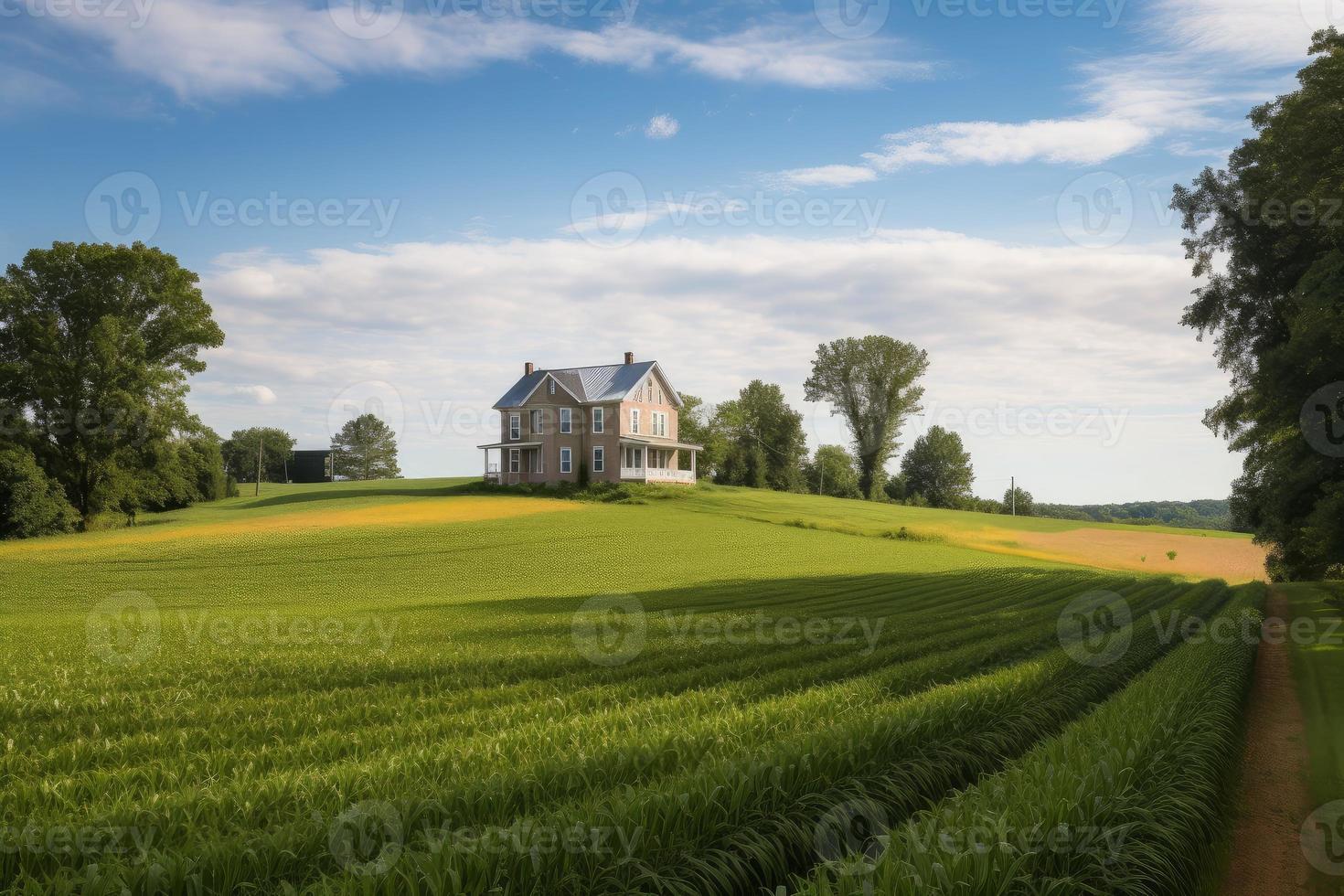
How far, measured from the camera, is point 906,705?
31.6 ft

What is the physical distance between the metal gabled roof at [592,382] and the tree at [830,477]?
128 feet

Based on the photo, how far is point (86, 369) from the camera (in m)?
47.2

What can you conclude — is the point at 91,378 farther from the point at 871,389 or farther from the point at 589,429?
the point at 871,389

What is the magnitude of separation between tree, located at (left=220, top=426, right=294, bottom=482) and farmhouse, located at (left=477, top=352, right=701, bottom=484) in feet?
213

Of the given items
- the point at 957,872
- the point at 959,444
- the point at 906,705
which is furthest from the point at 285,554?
the point at 959,444

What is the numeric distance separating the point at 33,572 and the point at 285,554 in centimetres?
873

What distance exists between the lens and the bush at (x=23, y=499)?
4369cm

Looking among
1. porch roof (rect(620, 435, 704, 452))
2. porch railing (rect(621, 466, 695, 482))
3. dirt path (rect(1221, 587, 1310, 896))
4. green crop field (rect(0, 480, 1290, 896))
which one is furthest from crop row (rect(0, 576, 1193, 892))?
porch roof (rect(620, 435, 704, 452))

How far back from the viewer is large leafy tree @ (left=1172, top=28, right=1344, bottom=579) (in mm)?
18094

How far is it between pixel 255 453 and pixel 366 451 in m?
18.7

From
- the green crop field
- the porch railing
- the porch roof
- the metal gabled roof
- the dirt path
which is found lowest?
the dirt path

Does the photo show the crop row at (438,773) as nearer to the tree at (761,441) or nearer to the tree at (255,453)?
the tree at (761,441)

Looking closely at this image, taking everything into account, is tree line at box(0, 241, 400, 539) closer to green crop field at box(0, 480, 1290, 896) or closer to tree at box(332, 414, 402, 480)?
green crop field at box(0, 480, 1290, 896)

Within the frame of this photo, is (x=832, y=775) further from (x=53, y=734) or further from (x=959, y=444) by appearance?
(x=959, y=444)
